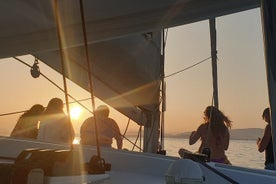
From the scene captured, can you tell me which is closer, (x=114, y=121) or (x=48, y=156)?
(x=48, y=156)

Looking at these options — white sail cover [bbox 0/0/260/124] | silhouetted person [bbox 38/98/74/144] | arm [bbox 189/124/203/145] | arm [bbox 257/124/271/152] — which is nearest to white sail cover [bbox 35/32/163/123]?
silhouetted person [bbox 38/98/74/144]

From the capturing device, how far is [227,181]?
7.47ft

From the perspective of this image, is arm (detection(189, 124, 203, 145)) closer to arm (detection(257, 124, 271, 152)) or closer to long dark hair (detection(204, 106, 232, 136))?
long dark hair (detection(204, 106, 232, 136))

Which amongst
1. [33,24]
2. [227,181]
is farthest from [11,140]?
[227,181]

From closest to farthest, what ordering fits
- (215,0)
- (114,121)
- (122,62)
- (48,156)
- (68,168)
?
(48,156) → (68,168) → (215,0) → (122,62) → (114,121)

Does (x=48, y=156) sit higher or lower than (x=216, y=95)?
lower

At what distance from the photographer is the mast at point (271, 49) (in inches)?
92.2

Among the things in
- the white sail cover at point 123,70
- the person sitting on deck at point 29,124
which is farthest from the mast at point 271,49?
the person sitting on deck at point 29,124

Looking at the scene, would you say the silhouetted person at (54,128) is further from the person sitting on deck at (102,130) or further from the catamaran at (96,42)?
the catamaran at (96,42)

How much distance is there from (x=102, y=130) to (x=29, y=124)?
34.0 inches

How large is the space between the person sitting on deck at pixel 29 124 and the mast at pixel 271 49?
2.98 m

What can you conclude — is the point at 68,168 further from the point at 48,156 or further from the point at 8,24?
the point at 8,24

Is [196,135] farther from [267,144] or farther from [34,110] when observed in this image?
[34,110]

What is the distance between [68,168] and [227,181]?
35.2 inches
